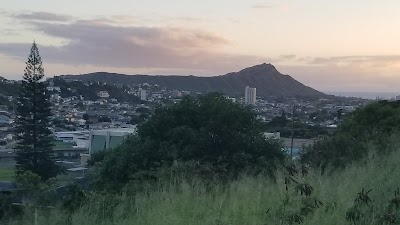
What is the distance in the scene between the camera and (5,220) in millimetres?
7410

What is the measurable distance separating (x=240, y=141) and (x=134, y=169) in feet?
7.43

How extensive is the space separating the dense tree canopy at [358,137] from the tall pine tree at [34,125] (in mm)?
11573

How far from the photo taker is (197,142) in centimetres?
1146

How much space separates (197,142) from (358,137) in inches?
166

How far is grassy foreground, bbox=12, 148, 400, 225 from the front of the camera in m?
5.68

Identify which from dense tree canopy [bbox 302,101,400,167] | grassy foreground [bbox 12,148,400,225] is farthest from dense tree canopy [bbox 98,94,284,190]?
grassy foreground [bbox 12,148,400,225]

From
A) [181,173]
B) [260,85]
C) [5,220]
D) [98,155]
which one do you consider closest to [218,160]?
[181,173]

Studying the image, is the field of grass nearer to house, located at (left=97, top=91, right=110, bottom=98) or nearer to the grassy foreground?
the grassy foreground

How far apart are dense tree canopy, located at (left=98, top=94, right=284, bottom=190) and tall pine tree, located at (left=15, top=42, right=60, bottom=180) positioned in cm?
958

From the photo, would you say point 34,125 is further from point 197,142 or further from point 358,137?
point 358,137

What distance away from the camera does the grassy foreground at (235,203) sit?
5676 mm

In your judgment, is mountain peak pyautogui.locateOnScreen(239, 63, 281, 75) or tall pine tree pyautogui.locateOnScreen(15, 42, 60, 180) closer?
tall pine tree pyautogui.locateOnScreen(15, 42, 60, 180)

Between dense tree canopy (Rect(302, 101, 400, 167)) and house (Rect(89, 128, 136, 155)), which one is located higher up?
dense tree canopy (Rect(302, 101, 400, 167))

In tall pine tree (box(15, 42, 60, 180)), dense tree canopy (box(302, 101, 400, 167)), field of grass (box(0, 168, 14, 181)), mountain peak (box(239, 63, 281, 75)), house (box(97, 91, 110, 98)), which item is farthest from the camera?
house (box(97, 91, 110, 98))
